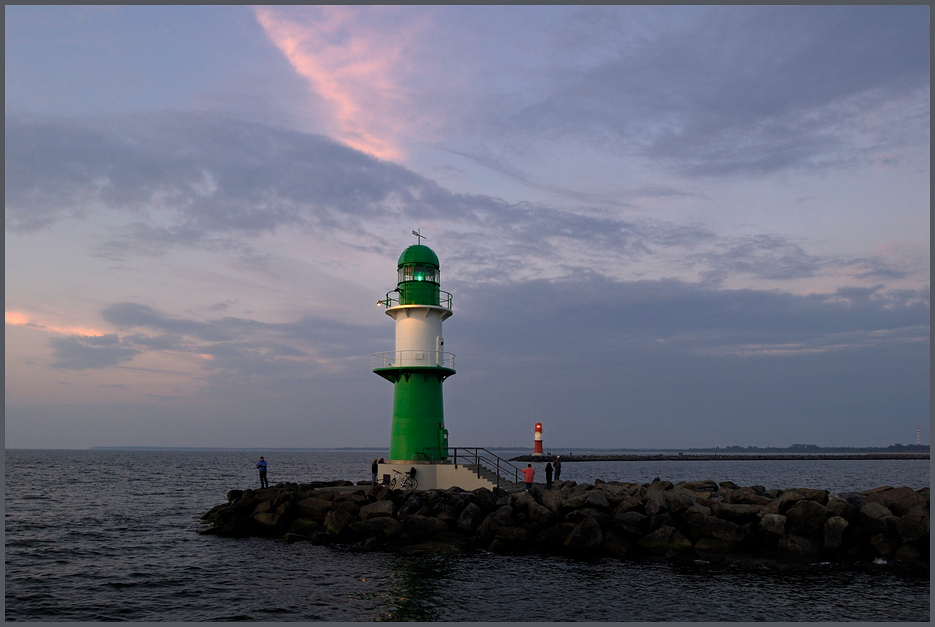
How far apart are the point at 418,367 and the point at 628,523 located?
8975 mm

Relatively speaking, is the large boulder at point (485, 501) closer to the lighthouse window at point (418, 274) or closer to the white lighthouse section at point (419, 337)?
the white lighthouse section at point (419, 337)

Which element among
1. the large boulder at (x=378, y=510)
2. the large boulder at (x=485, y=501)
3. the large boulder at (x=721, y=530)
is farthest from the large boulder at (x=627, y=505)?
the large boulder at (x=378, y=510)

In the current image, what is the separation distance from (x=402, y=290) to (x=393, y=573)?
11.3m

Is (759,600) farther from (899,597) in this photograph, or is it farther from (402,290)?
(402,290)

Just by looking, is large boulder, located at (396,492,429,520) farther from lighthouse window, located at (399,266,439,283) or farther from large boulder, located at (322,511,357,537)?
lighthouse window, located at (399,266,439,283)

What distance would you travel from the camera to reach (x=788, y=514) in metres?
16.6

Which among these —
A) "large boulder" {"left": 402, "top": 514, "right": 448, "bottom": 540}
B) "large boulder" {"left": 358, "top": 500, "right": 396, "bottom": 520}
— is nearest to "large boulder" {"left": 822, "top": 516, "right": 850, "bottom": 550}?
"large boulder" {"left": 402, "top": 514, "right": 448, "bottom": 540}

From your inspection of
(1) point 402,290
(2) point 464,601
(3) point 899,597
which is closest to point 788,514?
(3) point 899,597

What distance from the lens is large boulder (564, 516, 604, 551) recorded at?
54.4 feet

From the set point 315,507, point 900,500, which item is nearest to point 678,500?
point 900,500

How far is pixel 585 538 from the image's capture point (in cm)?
1661

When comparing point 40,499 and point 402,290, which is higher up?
point 402,290

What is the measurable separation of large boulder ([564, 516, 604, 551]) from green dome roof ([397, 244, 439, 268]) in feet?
36.3

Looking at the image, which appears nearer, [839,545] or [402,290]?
[839,545]
